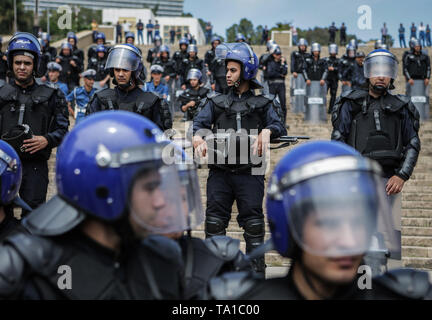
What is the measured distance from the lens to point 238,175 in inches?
193

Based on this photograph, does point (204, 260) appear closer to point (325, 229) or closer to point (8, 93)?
point (325, 229)

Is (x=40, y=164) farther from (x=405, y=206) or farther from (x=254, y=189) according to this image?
(x=405, y=206)

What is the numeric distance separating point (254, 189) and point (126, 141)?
2845 millimetres

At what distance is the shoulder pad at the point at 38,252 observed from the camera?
1934 millimetres

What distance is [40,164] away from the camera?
17.0 feet

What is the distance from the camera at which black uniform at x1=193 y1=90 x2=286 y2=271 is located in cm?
482

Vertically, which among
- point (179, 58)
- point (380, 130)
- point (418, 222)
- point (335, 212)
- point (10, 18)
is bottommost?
point (418, 222)

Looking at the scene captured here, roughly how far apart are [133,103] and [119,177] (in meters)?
3.18

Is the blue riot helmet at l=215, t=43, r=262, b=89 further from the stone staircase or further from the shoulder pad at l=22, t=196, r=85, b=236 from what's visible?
the shoulder pad at l=22, t=196, r=85, b=236

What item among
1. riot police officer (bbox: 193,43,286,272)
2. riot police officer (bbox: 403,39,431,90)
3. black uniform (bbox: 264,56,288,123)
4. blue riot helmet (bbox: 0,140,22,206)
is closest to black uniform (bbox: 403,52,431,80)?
riot police officer (bbox: 403,39,431,90)

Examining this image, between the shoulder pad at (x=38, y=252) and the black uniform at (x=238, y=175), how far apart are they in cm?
285

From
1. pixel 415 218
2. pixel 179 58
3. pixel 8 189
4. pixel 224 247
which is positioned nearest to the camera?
pixel 224 247

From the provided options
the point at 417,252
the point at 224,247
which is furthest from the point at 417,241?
the point at 224,247
